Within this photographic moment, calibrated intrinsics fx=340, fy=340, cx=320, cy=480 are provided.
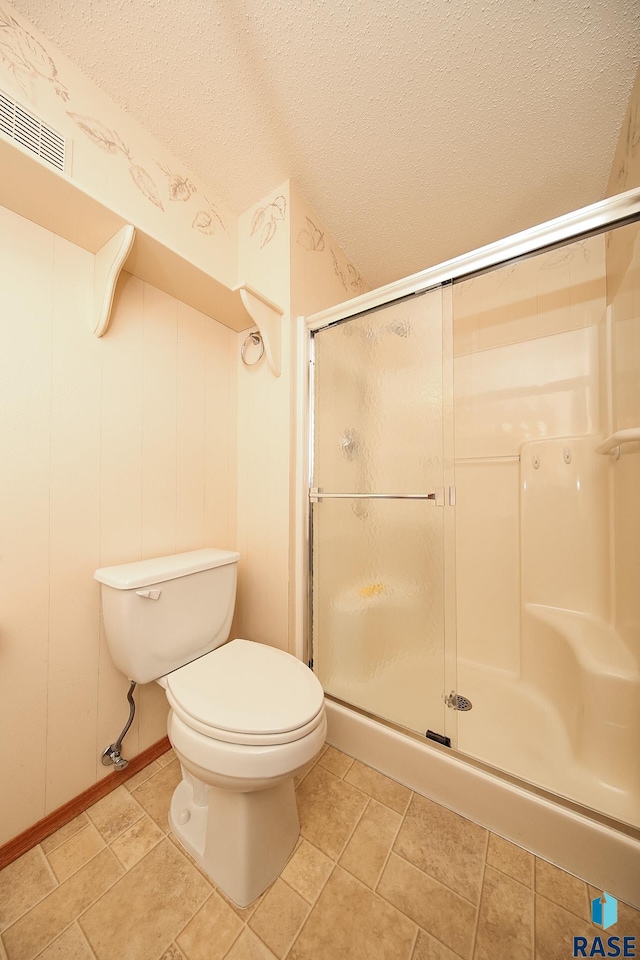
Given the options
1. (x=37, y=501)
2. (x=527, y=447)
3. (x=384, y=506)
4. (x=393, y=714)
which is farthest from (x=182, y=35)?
(x=393, y=714)

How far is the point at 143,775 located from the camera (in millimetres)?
1142

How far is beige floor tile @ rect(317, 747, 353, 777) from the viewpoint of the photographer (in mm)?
1189

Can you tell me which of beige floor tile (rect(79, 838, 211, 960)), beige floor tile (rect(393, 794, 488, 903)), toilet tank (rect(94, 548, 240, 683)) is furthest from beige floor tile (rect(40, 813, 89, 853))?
beige floor tile (rect(393, 794, 488, 903))

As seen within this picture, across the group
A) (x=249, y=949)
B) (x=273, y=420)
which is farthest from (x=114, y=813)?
(x=273, y=420)

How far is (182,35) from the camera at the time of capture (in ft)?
3.00

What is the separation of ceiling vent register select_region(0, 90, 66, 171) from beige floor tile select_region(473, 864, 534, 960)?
2.05m

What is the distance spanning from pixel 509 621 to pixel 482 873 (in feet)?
2.91

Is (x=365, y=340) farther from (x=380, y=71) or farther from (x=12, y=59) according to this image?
(x=12, y=59)

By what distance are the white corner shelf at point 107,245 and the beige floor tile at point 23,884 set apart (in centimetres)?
144

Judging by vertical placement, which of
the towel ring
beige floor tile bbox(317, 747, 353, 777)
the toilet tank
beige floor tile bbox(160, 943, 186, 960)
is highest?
the towel ring

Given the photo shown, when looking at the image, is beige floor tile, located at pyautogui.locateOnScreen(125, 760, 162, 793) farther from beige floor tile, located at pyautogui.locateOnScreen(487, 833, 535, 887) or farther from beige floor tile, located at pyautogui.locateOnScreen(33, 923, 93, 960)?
beige floor tile, located at pyautogui.locateOnScreen(487, 833, 535, 887)

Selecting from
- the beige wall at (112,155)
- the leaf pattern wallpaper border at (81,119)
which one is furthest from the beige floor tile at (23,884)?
the leaf pattern wallpaper border at (81,119)

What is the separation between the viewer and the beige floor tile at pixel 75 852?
2.82ft

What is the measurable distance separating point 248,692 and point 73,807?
68 centimetres
